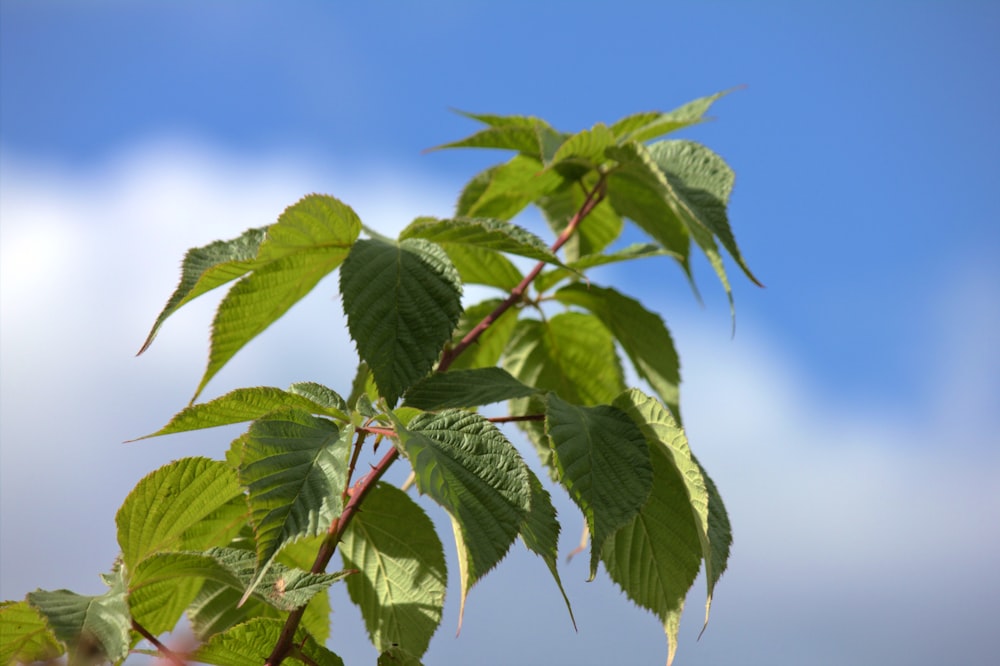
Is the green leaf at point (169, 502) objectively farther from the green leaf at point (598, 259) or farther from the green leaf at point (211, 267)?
the green leaf at point (598, 259)

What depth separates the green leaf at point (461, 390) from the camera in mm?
954

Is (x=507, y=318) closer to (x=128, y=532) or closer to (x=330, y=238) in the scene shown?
(x=330, y=238)

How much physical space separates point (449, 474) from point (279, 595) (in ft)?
0.62

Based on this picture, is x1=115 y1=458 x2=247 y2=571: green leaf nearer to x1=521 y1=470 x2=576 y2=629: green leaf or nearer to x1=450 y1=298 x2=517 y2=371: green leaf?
x1=521 y1=470 x2=576 y2=629: green leaf

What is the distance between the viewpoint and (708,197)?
1154 millimetres

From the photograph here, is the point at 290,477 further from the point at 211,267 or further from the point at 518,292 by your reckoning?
the point at 518,292

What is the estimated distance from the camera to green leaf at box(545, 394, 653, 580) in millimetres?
875

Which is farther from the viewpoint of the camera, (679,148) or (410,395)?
(679,148)

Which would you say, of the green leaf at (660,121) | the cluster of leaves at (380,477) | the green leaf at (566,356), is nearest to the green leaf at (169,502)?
the cluster of leaves at (380,477)

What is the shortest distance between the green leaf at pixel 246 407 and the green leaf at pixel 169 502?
39mm

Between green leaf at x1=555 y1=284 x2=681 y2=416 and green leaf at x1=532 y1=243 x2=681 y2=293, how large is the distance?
0.11 feet

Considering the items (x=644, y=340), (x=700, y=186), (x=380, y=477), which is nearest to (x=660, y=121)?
(x=700, y=186)

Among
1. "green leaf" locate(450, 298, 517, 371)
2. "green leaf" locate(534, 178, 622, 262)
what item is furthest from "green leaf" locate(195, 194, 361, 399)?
"green leaf" locate(534, 178, 622, 262)

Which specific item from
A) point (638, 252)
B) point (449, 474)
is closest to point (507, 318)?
point (638, 252)
